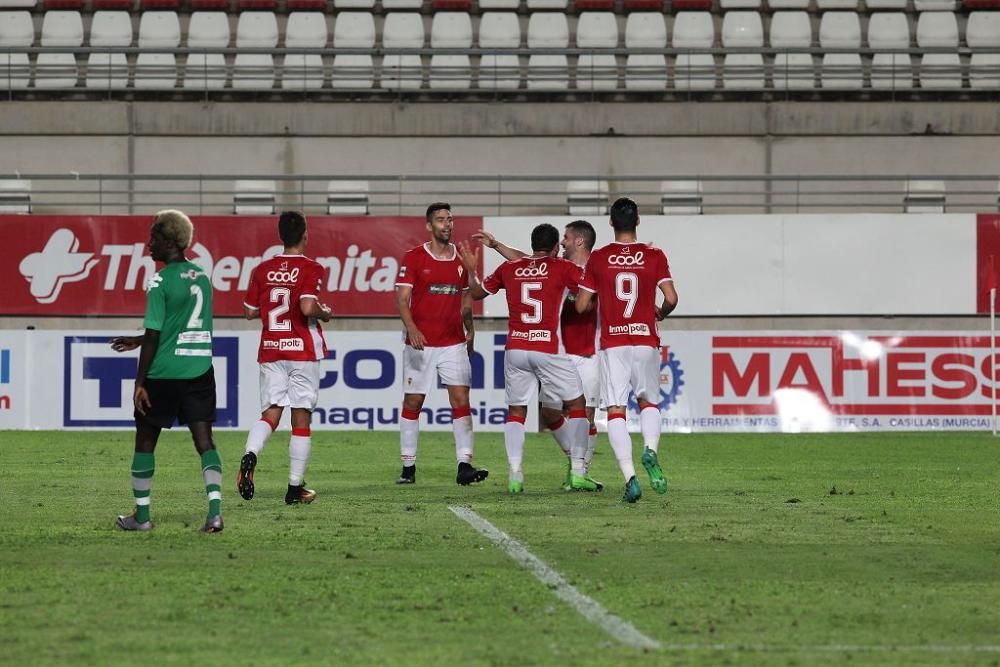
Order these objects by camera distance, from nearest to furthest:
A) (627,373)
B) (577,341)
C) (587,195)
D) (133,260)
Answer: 1. (627,373)
2. (577,341)
3. (133,260)
4. (587,195)

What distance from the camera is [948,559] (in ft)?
28.5

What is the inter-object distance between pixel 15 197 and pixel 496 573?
20636mm

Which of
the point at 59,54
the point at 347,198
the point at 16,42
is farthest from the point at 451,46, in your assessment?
the point at 16,42

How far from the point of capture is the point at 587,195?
26859 mm

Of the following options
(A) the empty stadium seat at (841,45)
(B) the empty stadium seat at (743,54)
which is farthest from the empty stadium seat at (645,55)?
(A) the empty stadium seat at (841,45)

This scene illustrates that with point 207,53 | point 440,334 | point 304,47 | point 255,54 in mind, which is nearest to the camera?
point 440,334

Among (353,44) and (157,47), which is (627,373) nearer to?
(157,47)

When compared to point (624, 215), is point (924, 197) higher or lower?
higher

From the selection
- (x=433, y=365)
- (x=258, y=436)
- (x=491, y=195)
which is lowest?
(x=258, y=436)

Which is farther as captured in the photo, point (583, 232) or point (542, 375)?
point (583, 232)

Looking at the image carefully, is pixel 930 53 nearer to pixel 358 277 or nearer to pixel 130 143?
pixel 358 277

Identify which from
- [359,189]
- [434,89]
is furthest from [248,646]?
[434,89]

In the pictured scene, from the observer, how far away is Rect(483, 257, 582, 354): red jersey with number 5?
1230cm

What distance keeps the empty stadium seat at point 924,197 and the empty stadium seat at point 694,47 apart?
13.6ft
